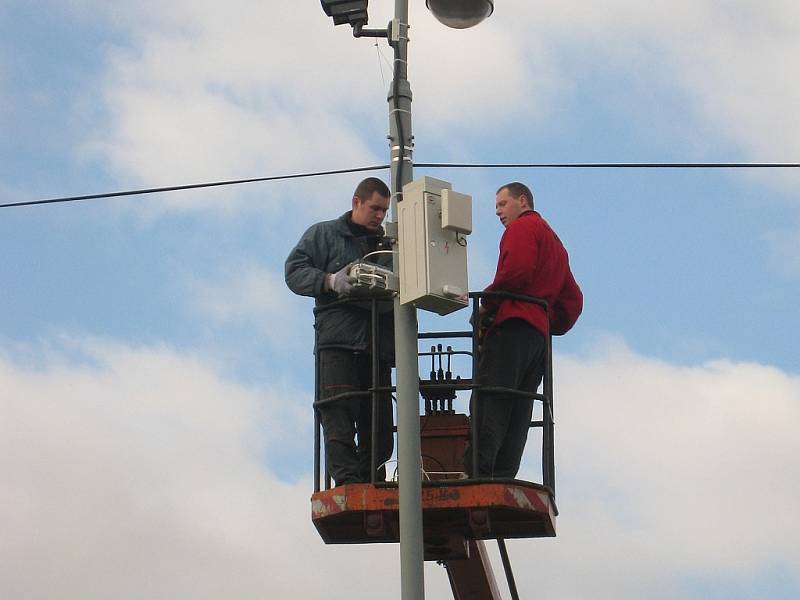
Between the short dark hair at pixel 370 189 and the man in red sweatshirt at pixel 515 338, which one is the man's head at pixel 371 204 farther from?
the man in red sweatshirt at pixel 515 338

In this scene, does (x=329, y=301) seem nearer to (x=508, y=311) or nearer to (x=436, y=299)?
(x=508, y=311)

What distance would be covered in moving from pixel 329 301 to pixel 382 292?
0.69 m

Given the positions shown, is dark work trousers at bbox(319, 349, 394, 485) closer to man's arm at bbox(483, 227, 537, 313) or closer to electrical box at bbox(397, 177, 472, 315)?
man's arm at bbox(483, 227, 537, 313)

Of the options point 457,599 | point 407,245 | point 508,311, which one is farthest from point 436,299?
point 457,599

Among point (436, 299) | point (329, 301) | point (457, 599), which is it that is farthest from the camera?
point (457, 599)

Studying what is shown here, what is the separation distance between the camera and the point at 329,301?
9531 millimetres

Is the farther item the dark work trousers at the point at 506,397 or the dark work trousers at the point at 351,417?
the dark work trousers at the point at 351,417

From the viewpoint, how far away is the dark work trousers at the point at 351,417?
9289 millimetres

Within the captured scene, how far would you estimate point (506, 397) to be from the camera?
9.22m

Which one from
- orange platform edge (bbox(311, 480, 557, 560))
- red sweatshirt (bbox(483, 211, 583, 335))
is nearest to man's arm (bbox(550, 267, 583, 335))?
red sweatshirt (bbox(483, 211, 583, 335))

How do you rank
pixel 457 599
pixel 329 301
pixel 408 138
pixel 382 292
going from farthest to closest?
pixel 457 599, pixel 329 301, pixel 382 292, pixel 408 138

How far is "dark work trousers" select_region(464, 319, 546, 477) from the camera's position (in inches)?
360

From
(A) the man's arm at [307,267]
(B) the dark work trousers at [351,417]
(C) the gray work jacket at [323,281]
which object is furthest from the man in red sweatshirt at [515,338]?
(A) the man's arm at [307,267]

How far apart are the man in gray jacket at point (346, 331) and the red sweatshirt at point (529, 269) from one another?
0.83 meters
